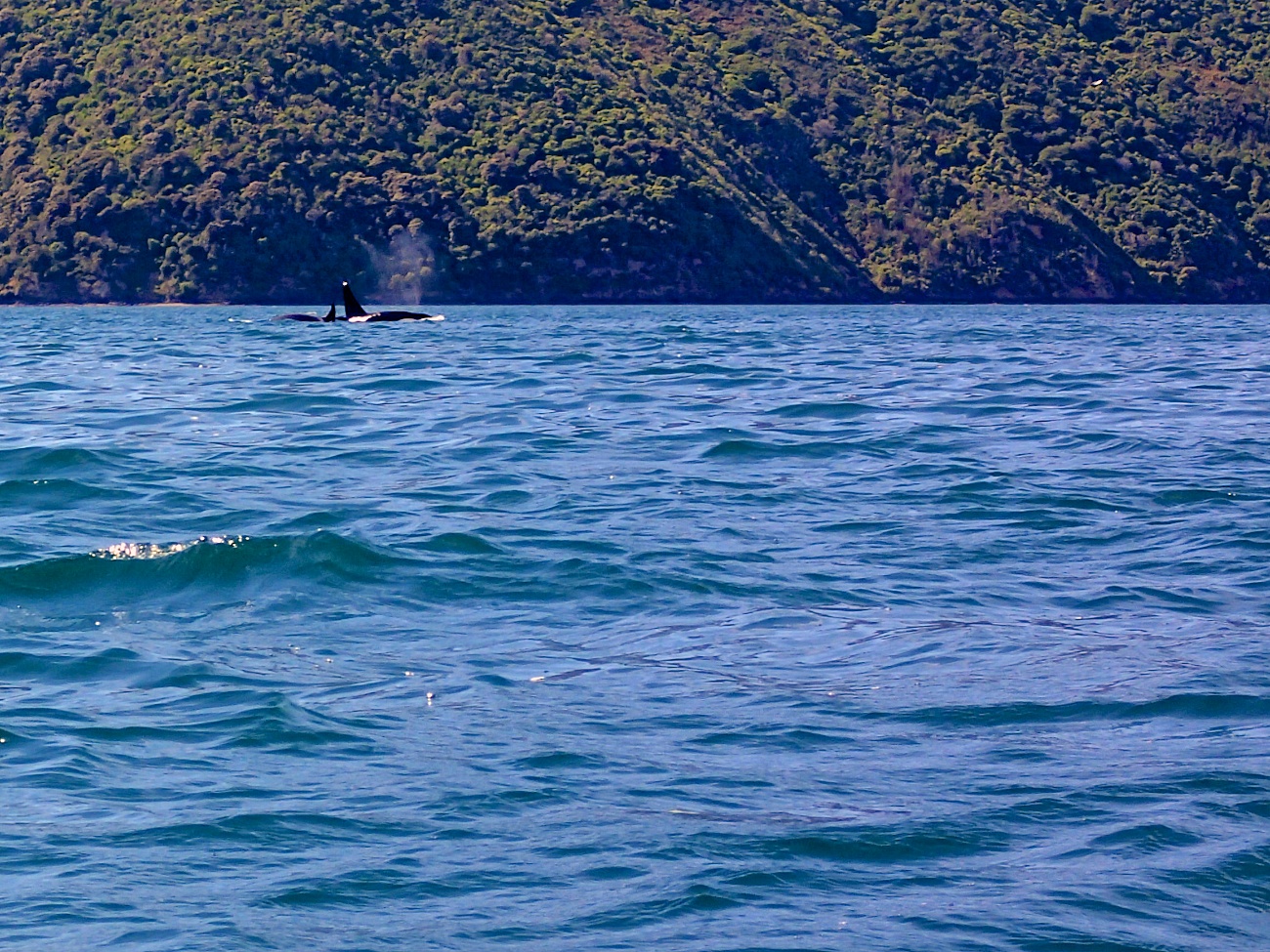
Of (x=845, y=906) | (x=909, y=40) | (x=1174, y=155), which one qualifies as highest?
(x=909, y=40)

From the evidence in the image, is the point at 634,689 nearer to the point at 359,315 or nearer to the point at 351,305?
the point at 351,305

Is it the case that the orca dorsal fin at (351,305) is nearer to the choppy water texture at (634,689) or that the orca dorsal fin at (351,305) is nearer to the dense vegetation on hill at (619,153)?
the choppy water texture at (634,689)

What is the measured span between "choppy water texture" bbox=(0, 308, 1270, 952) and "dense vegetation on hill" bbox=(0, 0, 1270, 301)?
8529 centimetres

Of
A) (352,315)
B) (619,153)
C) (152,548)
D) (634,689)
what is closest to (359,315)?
(352,315)

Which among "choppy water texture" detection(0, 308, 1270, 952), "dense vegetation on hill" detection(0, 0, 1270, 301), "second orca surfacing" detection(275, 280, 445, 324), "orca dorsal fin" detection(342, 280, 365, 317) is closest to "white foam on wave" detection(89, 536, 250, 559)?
"choppy water texture" detection(0, 308, 1270, 952)

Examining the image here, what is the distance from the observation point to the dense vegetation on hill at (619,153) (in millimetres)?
104500

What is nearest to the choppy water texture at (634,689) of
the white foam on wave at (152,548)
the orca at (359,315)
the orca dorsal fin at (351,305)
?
the white foam on wave at (152,548)

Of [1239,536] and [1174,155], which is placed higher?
[1174,155]

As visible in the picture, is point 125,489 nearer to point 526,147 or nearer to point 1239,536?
point 1239,536

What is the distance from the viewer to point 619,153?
112 meters

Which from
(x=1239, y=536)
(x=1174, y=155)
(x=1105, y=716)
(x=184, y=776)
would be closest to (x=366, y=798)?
(x=184, y=776)

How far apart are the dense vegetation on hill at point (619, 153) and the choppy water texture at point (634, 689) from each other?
85286 mm

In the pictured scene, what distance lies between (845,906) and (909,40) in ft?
425

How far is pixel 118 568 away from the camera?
40.8 feet
